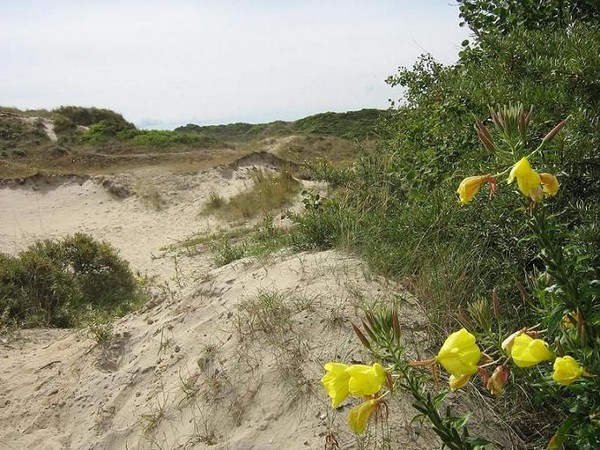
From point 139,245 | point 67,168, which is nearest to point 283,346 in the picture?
point 139,245

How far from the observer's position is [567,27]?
3941 mm

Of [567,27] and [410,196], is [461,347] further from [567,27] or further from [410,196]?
[567,27]

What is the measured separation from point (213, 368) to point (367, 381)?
203cm

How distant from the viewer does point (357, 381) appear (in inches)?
49.1

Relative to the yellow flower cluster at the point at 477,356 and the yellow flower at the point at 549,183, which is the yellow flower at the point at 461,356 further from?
the yellow flower at the point at 549,183

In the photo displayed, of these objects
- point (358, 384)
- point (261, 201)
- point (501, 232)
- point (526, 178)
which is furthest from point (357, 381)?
point (261, 201)

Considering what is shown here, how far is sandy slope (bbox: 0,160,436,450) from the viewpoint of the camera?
270 centimetres

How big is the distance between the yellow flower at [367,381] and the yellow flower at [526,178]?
0.51m

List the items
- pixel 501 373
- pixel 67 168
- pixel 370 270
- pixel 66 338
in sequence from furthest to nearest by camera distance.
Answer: pixel 67 168, pixel 66 338, pixel 370 270, pixel 501 373

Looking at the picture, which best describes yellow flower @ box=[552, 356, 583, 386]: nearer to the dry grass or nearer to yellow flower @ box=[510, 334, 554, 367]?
yellow flower @ box=[510, 334, 554, 367]

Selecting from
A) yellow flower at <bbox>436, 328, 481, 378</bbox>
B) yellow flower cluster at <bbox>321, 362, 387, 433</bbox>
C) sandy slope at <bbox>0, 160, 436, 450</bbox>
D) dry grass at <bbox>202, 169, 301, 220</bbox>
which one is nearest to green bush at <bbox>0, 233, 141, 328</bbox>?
sandy slope at <bbox>0, 160, 436, 450</bbox>

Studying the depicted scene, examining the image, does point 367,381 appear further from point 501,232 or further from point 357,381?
point 501,232

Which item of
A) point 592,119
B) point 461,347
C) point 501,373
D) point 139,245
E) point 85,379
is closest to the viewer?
point 461,347

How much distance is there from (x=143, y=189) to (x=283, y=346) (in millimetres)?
12699
